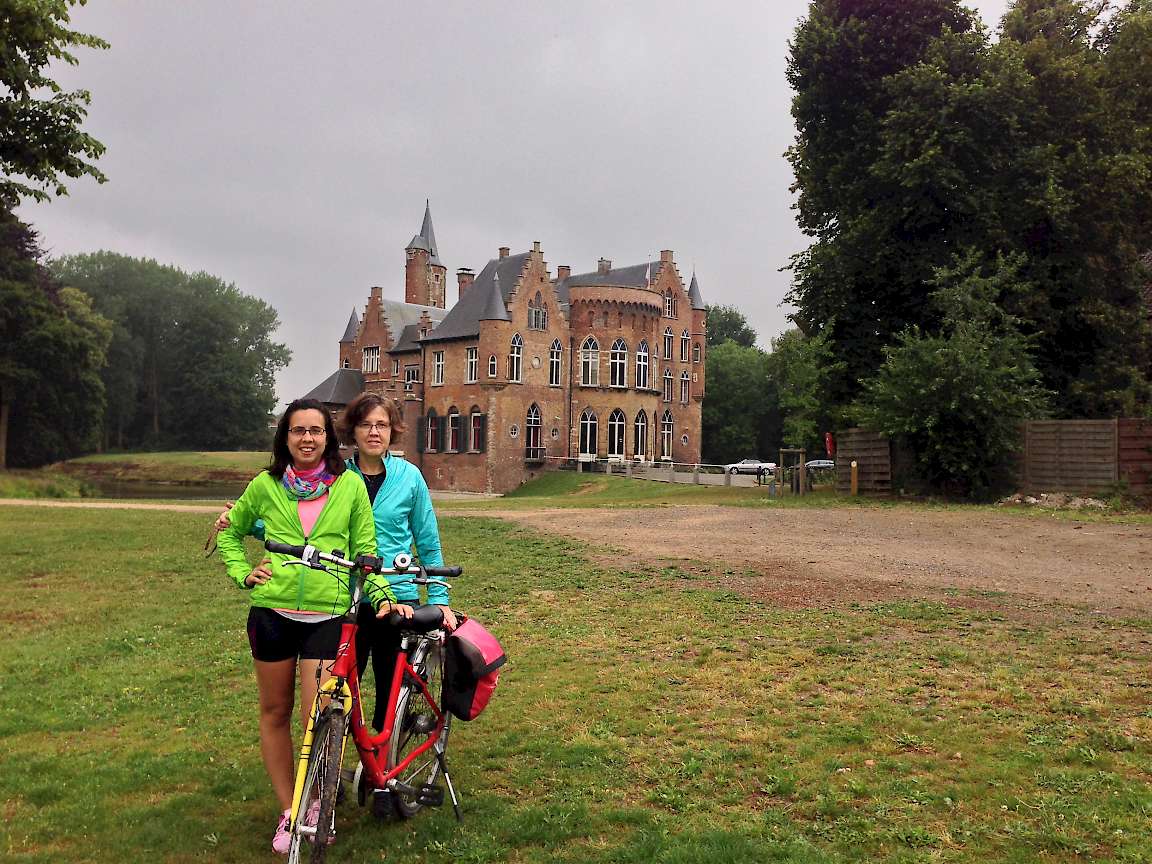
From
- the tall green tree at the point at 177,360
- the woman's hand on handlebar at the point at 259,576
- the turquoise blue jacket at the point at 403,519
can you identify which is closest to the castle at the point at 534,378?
the tall green tree at the point at 177,360

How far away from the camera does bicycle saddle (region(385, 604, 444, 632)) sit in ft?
16.4

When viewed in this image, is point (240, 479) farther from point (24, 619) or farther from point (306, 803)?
point (306, 803)

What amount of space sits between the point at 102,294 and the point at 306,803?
93.2 m

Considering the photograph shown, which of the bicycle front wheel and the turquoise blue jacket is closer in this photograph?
the bicycle front wheel

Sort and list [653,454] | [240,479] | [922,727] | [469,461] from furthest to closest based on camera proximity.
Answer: [240,479], [653,454], [469,461], [922,727]

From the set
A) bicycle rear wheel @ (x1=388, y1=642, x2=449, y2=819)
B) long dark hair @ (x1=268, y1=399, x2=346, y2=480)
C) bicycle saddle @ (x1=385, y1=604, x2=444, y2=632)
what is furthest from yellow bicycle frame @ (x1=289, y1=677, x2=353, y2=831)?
long dark hair @ (x1=268, y1=399, x2=346, y2=480)

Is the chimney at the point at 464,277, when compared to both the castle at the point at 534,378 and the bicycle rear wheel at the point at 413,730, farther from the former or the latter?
the bicycle rear wheel at the point at 413,730

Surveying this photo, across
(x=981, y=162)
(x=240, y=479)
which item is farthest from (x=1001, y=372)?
(x=240, y=479)

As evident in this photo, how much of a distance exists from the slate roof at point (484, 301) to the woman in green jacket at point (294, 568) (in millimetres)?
49857

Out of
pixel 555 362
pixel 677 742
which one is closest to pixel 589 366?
pixel 555 362

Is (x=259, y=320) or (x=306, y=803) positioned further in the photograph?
(x=259, y=320)

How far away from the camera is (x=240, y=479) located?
6594cm

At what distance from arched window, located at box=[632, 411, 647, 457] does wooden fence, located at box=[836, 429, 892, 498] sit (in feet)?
87.1

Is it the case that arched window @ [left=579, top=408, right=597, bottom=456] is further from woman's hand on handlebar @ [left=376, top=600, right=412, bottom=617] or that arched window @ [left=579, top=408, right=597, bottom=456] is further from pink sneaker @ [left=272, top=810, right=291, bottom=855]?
pink sneaker @ [left=272, top=810, right=291, bottom=855]
